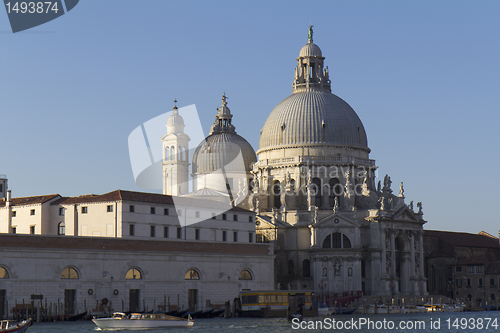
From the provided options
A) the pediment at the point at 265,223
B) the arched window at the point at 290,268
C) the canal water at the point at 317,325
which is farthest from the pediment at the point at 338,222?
the canal water at the point at 317,325

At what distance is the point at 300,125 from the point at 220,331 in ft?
137

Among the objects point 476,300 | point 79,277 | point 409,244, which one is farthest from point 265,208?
point 79,277

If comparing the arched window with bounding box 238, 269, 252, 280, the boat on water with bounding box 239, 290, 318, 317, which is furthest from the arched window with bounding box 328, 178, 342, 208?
the boat on water with bounding box 239, 290, 318, 317

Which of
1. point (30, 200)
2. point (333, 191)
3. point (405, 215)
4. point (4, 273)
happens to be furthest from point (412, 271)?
point (4, 273)

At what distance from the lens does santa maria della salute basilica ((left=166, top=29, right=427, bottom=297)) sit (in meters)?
82.8

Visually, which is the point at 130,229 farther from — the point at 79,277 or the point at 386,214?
the point at 386,214

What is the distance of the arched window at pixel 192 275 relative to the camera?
6531 cm

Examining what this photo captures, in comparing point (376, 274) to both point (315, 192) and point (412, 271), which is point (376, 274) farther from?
point (315, 192)

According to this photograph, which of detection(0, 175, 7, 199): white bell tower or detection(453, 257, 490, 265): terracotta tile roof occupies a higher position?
detection(0, 175, 7, 199): white bell tower

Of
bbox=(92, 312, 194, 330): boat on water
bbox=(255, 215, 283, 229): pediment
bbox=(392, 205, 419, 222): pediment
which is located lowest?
bbox=(92, 312, 194, 330): boat on water

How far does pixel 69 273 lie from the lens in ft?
193

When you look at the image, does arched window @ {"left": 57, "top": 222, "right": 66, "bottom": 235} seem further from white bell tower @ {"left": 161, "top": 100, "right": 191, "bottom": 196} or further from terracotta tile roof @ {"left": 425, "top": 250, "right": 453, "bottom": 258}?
terracotta tile roof @ {"left": 425, "top": 250, "right": 453, "bottom": 258}

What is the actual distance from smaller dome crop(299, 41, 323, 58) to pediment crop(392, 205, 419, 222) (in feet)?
61.0

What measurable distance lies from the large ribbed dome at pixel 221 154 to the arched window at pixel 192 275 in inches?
1259
